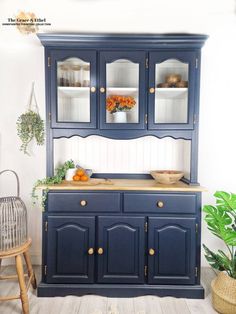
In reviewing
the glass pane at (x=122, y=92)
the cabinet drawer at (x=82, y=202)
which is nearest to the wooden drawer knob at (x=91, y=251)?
the cabinet drawer at (x=82, y=202)

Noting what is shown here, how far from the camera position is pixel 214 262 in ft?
6.93

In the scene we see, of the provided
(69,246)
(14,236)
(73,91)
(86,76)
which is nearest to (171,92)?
(86,76)

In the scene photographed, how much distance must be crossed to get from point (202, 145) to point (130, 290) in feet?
4.92

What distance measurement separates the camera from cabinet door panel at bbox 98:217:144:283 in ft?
7.07

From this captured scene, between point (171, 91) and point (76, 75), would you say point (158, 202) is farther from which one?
point (76, 75)

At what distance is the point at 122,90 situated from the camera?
7.38 ft

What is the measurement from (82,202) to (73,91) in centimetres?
93

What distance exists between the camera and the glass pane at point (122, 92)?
222 cm

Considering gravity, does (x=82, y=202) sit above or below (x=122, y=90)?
below

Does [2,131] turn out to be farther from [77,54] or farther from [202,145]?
[202,145]

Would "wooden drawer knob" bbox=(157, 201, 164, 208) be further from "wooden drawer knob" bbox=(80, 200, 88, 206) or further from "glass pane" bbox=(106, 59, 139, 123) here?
"glass pane" bbox=(106, 59, 139, 123)

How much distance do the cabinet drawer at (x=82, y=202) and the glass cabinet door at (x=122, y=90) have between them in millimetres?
578

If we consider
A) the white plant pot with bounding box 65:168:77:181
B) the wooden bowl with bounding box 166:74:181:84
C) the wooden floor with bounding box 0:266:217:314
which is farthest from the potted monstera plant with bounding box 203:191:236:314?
the white plant pot with bounding box 65:168:77:181

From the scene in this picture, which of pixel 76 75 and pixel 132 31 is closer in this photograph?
pixel 76 75
